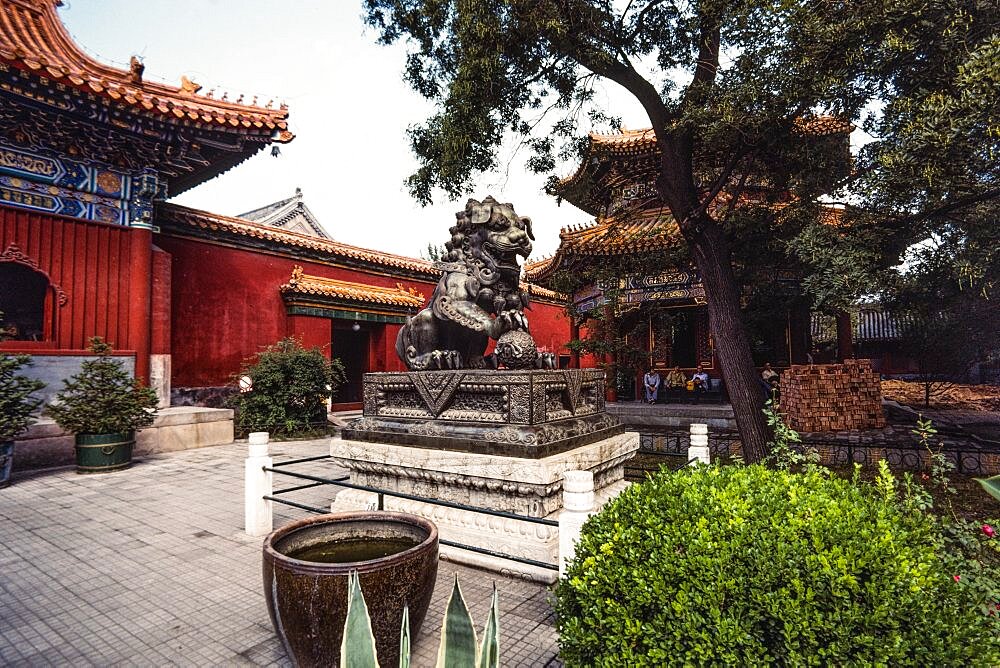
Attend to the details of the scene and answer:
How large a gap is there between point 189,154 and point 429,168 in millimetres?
6091

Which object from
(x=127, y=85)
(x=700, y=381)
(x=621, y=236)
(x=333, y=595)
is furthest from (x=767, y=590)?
(x=700, y=381)

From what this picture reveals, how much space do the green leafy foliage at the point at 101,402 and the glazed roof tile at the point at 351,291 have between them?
5.66 meters

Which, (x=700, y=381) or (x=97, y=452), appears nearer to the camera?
(x=97, y=452)

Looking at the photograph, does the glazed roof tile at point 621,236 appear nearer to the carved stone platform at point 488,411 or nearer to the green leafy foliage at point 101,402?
the carved stone platform at point 488,411

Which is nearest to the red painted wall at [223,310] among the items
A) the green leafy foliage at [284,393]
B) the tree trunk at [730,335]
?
the green leafy foliage at [284,393]

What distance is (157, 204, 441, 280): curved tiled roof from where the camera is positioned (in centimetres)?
1121

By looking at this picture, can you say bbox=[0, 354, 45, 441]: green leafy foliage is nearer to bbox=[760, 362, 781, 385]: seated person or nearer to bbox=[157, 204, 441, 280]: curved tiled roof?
bbox=[157, 204, 441, 280]: curved tiled roof

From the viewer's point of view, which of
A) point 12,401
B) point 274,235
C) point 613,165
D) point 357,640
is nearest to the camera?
point 357,640

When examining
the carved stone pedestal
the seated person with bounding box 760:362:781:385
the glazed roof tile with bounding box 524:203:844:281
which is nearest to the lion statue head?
the carved stone pedestal

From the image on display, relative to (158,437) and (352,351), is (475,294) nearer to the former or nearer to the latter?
(158,437)

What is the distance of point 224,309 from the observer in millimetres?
12000

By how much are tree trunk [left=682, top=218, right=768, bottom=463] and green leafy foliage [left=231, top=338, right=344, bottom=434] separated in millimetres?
8798

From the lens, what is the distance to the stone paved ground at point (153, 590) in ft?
8.49

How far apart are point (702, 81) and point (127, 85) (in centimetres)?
985
